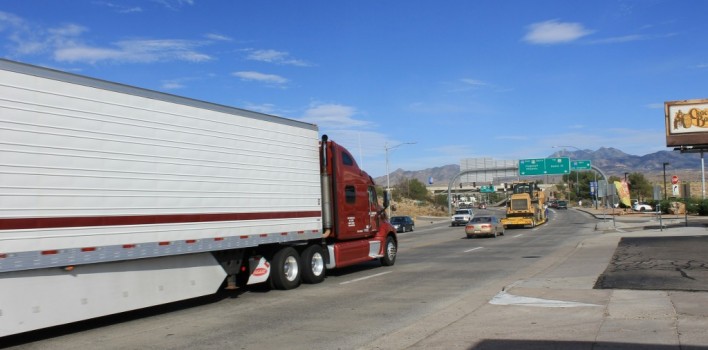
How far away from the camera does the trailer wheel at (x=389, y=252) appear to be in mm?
18500

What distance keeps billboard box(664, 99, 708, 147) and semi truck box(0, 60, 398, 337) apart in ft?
80.7

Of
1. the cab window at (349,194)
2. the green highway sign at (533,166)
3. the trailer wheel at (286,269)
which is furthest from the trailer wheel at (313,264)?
the green highway sign at (533,166)

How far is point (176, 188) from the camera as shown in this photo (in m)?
10.7

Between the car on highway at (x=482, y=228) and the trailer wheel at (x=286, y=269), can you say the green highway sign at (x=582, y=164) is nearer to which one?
the car on highway at (x=482, y=228)

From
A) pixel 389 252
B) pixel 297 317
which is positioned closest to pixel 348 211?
pixel 389 252

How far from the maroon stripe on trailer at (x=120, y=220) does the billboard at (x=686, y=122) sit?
2630 cm

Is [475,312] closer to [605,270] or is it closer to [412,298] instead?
[412,298]

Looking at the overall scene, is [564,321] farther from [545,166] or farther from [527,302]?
[545,166]

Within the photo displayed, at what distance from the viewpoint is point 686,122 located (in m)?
31.5

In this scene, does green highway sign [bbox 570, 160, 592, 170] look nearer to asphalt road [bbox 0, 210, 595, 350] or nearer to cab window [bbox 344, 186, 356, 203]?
asphalt road [bbox 0, 210, 595, 350]

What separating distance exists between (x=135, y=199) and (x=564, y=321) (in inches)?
278

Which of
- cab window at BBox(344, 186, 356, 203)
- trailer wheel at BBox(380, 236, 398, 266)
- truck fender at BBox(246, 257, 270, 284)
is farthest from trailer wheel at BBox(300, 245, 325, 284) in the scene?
trailer wheel at BBox(380, 236, 398, 266)

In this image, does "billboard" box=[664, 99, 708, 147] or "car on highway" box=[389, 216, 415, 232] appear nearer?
"billboard" box=[664, 99, 708, 147]

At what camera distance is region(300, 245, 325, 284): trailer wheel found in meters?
14.4
